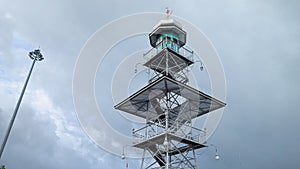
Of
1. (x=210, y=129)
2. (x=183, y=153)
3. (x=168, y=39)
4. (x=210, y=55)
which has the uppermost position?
(x=168, y=39)

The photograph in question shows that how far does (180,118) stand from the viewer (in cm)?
2380

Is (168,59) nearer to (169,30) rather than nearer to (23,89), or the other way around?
(169,30)

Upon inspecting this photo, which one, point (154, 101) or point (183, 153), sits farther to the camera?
point (154, 101)

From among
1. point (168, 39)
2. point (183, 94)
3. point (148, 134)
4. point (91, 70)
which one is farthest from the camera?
point (168, 39)

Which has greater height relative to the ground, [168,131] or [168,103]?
[168,103]

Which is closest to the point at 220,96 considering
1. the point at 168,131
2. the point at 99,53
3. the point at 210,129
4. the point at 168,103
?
the point at 210,129

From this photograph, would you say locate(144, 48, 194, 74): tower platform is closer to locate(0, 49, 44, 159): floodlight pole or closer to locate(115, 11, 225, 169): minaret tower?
locate(115, 11, 225, 169): minaret tower

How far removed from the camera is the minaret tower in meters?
21.1

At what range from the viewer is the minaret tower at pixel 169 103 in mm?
21094

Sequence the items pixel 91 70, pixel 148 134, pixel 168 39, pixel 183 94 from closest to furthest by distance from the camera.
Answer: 1. pixel 91 70
2. pixel 148 134
3. pixel 183 94
4. pixel 168 39

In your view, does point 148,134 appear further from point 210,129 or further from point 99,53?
point 99,53

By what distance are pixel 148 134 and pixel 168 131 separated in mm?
2765

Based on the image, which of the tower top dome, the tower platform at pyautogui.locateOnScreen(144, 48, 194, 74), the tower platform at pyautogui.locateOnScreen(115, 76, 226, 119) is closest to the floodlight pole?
the tower platform at pyautogui.locateOnScreen(115, 76, 226, 119)

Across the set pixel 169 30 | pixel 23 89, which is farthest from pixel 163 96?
pixel 23 89
